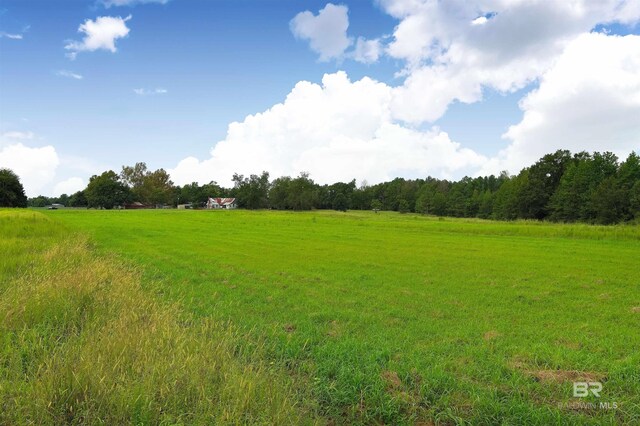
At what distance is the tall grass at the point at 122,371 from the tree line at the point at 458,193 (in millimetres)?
76694

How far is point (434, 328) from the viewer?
8734 millimetres

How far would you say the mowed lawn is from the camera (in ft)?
18.1

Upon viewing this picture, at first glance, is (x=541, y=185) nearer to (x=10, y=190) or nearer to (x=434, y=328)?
(x=434, y=328)

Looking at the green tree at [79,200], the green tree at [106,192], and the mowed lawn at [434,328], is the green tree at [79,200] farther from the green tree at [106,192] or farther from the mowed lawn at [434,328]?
the mowed lawn at [434,328]

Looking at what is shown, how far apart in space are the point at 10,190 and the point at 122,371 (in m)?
137

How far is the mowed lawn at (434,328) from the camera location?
5.51 meters

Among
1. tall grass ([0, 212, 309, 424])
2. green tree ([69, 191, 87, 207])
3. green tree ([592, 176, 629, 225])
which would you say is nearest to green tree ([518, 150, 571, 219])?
green tree ([592, 176, 629, 225])

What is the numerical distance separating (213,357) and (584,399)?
6.05 meters

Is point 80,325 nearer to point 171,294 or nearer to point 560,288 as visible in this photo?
point 171,294

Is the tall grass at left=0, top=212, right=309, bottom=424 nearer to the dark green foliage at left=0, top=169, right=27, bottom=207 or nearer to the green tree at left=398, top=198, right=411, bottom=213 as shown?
the dark green foliage at left=0, top=169, right=27, bottom=207

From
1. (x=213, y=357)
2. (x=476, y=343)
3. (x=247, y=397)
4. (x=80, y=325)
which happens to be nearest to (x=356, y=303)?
(x=476, y=343)
